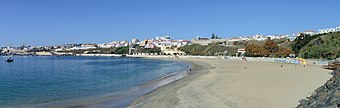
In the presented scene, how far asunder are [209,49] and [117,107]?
10130 cm

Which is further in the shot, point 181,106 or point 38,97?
point 38,97

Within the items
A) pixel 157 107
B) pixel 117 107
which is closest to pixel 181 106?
pixel 157 107

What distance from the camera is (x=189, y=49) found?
442 ft

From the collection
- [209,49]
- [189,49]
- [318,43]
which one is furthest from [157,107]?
[189,49]

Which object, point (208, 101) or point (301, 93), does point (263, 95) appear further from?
point (208, 101)

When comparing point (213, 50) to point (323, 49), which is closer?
point (323, 49)

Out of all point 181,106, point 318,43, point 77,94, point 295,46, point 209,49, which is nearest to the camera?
point 181,106

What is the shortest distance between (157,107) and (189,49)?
12259 cm

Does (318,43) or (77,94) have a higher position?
(318,43)

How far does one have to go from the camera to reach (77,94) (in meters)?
17.9

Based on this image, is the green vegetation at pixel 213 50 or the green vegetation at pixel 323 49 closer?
Result: the green vegetation at pixel 323 49

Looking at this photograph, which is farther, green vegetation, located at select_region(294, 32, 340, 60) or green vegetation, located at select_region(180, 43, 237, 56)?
green vegetation, located at select_region(180, 43, 237, 56)

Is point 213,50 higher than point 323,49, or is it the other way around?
point 213,50

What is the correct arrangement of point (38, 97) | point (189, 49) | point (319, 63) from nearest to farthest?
point (38, 97) → point (319, 63) → point (189, 49)
